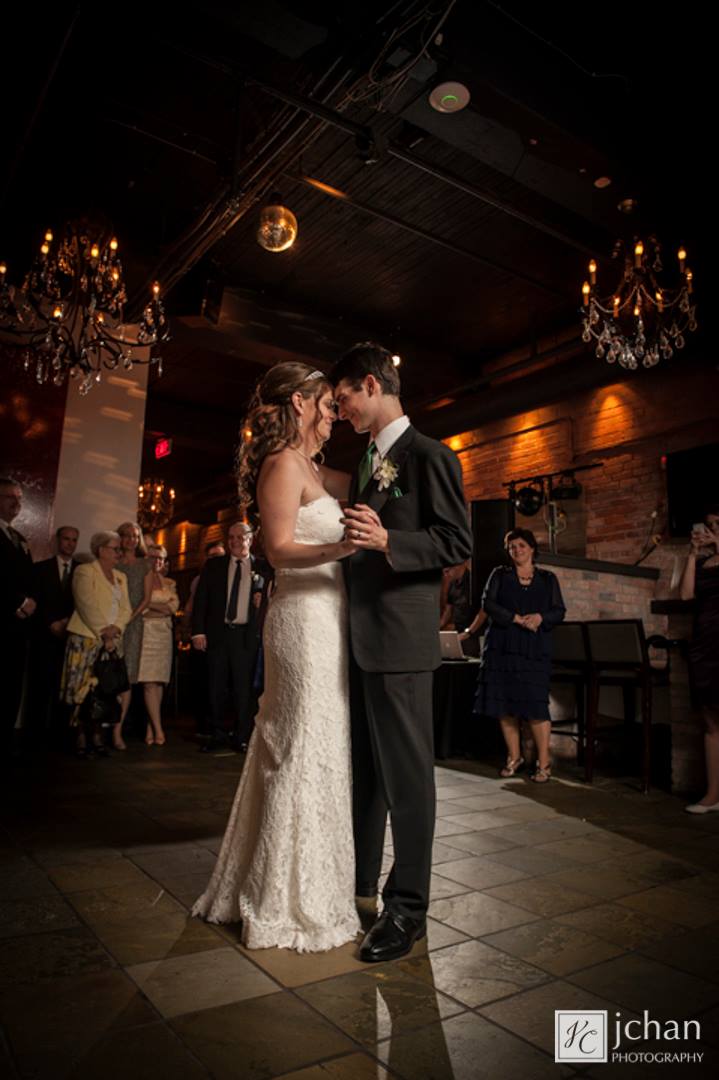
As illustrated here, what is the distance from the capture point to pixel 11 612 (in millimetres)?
4605

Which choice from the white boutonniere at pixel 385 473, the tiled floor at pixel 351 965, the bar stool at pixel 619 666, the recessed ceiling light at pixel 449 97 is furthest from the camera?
the recessed ceiling light at pixel 449 97

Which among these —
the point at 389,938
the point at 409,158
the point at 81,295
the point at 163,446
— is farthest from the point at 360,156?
the point at 163,446

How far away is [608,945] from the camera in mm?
1957

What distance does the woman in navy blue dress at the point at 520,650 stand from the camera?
4645 millimetres

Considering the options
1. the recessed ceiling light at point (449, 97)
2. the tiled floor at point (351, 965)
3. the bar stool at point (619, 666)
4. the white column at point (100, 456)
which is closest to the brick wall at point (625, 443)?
the bar stool at point (619, 666)

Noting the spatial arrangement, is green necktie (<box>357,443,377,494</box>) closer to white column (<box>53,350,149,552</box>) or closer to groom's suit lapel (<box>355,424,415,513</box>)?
groom's suit lapel (<box>355,424,415,513</box>)

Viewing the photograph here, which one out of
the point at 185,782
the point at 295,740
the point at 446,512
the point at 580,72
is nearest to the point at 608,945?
the point at 295,740

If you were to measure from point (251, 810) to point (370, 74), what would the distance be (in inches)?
168

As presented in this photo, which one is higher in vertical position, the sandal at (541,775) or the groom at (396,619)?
the groom at (396,619)

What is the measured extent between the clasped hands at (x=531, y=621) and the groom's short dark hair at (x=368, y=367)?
2.87 metres

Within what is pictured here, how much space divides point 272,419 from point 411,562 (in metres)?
0.70

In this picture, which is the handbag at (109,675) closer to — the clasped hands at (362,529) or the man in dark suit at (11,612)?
the man in dark suit at (11,612)

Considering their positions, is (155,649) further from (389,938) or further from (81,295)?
(389,938)

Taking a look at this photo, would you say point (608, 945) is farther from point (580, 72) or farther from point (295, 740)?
point (580, 72)
